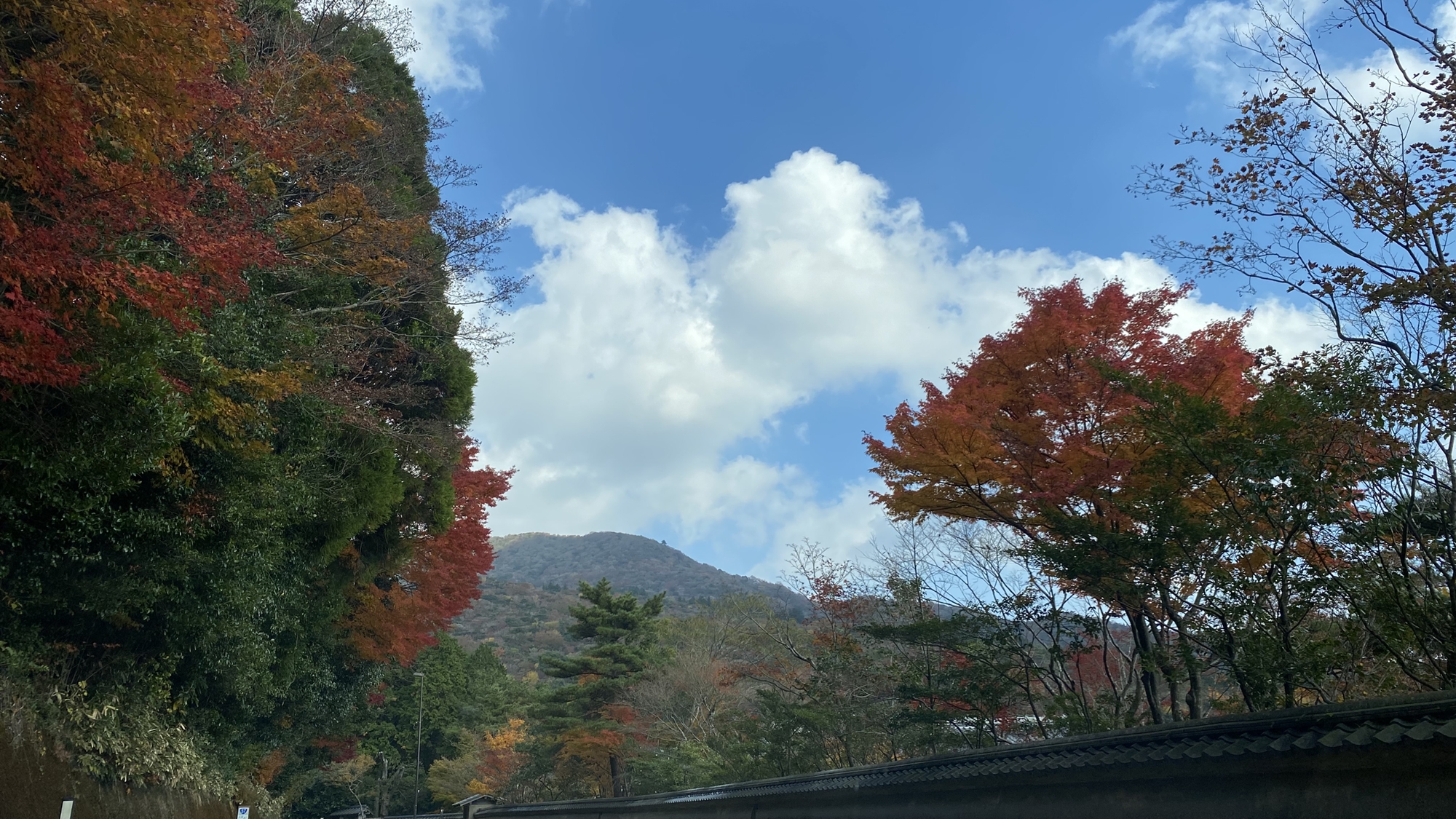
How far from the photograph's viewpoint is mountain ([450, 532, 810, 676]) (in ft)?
288

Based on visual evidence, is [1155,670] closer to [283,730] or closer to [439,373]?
[439,373]

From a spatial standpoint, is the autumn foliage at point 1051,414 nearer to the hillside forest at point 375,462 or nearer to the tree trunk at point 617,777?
the hillside forest at point 375,462

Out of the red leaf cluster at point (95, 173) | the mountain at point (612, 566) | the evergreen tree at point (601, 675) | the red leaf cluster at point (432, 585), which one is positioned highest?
the mountain at point (612, 566)

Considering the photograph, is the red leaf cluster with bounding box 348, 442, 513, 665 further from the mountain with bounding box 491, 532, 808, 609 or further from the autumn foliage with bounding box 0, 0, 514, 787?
the mountain with bounding box 491, 532, 808, 609

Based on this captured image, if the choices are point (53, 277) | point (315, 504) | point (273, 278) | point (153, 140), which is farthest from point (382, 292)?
point (53, 277)

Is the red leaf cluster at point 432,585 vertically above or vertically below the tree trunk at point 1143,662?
above

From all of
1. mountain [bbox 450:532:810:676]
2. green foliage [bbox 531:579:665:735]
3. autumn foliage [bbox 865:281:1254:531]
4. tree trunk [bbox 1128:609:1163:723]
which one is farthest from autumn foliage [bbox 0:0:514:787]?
mountain [bbox 450:532:810:676]

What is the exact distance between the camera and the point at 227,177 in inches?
357

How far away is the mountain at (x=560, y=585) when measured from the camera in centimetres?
8781

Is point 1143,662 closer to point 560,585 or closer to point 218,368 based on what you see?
point 218,368

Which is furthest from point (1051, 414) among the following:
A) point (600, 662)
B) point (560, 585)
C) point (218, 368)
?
point (560, 585)

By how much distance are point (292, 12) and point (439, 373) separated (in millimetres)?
6792

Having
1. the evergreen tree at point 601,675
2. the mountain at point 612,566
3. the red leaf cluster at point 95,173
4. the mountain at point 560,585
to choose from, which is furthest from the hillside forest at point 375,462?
the mountain at point 612,566

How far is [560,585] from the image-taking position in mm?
146125
